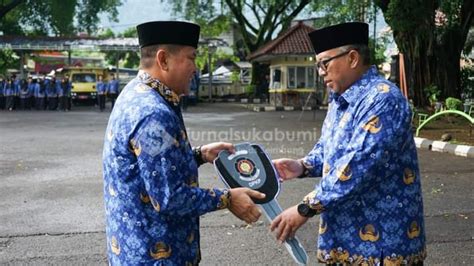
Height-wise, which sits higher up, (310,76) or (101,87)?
(310,76)

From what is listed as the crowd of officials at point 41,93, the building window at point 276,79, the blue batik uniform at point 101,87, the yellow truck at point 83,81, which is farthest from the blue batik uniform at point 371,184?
the yellow truck at point 83,81

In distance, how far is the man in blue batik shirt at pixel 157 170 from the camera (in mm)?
2338

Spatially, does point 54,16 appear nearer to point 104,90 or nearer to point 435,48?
point 104,90

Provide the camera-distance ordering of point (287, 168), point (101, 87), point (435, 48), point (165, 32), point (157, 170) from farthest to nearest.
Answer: point (101, 87) → point (435, 48) → point (287, 168) → point (165, 32) → point (157, 170)

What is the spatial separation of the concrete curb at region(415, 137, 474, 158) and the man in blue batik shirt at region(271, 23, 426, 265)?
840 cm

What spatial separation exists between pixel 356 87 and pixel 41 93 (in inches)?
1123

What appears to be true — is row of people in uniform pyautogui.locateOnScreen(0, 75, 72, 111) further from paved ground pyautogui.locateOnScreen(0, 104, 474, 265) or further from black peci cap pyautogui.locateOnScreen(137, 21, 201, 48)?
black peci cap pyautogui.locateOnScreen(137, 21, 201, 48)

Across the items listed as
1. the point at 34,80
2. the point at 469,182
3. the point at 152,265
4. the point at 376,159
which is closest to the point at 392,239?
the point at 376,159

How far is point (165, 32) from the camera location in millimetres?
2506

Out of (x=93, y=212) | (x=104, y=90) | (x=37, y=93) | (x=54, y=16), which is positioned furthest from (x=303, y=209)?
(x=54, y=16)

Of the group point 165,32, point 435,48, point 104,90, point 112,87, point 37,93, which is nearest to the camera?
point 165,32

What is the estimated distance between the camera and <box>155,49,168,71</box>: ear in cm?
252

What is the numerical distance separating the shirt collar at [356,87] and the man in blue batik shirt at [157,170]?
2.09ft

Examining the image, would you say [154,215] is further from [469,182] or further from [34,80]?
[34,80]
